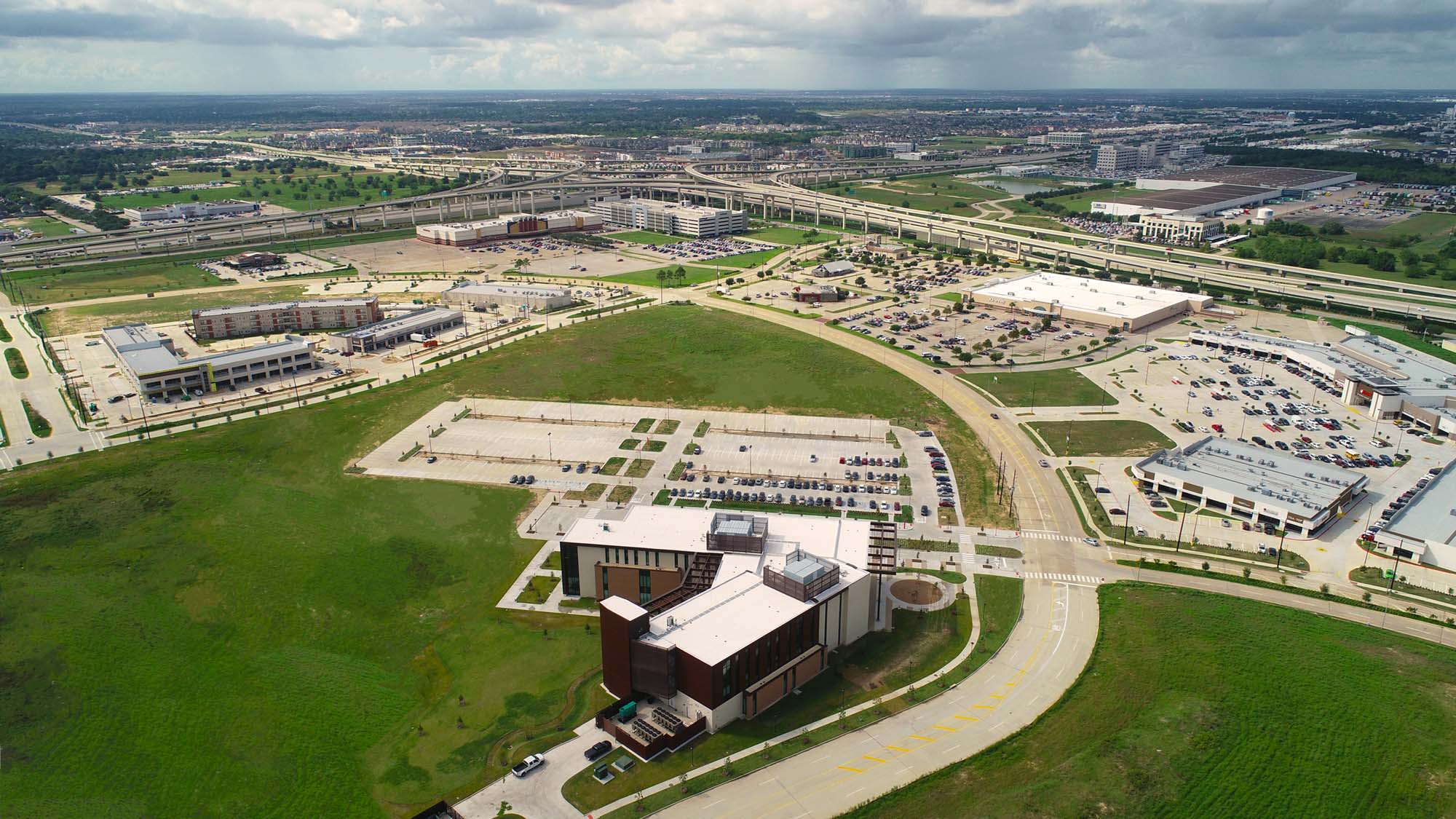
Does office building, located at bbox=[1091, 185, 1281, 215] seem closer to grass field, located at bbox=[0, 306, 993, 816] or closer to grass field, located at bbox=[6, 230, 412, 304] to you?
grass field, located at bbox=[0, 306, 993, 816]

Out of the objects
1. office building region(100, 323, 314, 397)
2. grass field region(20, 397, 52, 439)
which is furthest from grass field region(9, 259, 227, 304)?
grass field region(20, 397, 52, 439)

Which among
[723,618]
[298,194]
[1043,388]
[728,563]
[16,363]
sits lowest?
[1043,388]

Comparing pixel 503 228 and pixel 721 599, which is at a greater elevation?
pixel 503 228

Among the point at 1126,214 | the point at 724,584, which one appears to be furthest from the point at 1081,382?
the point at 1126,214

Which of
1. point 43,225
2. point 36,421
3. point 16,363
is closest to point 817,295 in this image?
point 36,421

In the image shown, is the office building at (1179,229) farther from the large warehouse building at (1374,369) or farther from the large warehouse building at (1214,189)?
the large warehouse building at (1374,369)

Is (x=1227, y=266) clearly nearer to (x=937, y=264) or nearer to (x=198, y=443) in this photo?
(x=937, y=264)

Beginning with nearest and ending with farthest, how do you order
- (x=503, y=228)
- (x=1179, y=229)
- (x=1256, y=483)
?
(x=1256, y=483), (x=1179, y=229), (x=503, y=228)

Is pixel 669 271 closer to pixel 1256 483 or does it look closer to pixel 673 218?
pixel 673 218
